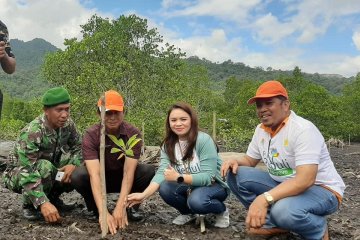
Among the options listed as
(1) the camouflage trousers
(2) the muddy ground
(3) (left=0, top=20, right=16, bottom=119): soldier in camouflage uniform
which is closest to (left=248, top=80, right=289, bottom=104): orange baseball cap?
(2) the muddy ground

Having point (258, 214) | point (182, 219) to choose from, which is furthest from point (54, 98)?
point (258, 214)

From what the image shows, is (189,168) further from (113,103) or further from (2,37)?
(2,37)

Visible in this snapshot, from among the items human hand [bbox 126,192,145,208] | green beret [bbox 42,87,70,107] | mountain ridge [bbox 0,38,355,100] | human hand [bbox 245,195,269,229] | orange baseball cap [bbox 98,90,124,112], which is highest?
mountain ridge [bbox 0,38,355,100]

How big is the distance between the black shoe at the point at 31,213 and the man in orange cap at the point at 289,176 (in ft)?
5.95

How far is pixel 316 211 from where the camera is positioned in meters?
2.99

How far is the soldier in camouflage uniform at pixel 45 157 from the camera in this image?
11.3 feet

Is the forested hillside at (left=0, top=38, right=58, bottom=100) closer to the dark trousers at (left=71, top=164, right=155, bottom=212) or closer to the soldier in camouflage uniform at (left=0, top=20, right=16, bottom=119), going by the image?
the soldier in camouflage uniform at (left=0, top=20, right=16, bottom=119)

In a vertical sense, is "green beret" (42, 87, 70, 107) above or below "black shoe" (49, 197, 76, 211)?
above

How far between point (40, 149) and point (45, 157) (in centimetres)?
10

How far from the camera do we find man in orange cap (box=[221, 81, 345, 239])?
112 inches

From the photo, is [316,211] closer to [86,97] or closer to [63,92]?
[63,92]

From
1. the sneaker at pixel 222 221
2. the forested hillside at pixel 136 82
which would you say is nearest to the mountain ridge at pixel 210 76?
the forested hillside at pixel 136 82

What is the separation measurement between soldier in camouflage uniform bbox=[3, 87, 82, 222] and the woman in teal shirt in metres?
0.80

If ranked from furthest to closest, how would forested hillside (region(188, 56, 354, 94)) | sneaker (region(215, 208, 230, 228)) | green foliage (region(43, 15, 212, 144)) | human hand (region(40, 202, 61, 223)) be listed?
forested hillside (region(188, 56, 354, 94))
green foliage (region(43, 15, 212, 144))
sneaker (region(215, 208, 230, 228))
human hand (region(40, 202, 61, 223))
